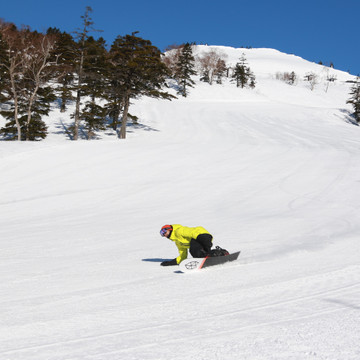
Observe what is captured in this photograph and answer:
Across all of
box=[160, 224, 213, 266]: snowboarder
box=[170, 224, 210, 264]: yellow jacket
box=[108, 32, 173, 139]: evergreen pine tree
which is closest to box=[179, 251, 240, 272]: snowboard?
box=[160, 224, 213, 266]: snowboarder

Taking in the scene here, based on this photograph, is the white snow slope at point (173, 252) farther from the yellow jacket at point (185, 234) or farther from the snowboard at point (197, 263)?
the yellow jacket at point (185, 234)

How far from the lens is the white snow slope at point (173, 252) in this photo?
3668mm

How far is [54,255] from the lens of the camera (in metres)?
7.99

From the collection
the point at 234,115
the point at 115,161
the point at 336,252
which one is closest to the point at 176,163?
the point at 115,161

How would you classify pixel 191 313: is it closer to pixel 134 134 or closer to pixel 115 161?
pixel 115 161

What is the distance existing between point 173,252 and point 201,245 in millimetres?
2106

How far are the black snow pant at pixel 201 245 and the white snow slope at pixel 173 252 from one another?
1.15 ft

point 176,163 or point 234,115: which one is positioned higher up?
point 234,115

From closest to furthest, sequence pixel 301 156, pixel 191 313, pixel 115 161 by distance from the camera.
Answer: pixel 191 313
pixel 115 161
pixel 301 156

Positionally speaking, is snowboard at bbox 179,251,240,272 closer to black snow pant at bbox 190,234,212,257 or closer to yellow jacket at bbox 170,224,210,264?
black snow pant at bbox 190,234,212,257

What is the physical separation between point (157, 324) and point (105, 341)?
0.68 m

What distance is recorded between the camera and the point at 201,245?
6.51 meters

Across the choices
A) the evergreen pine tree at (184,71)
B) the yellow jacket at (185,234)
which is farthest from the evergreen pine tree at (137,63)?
the evergreen pine tree at (184,71)

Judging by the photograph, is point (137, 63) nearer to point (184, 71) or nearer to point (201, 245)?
point (201, 245)
